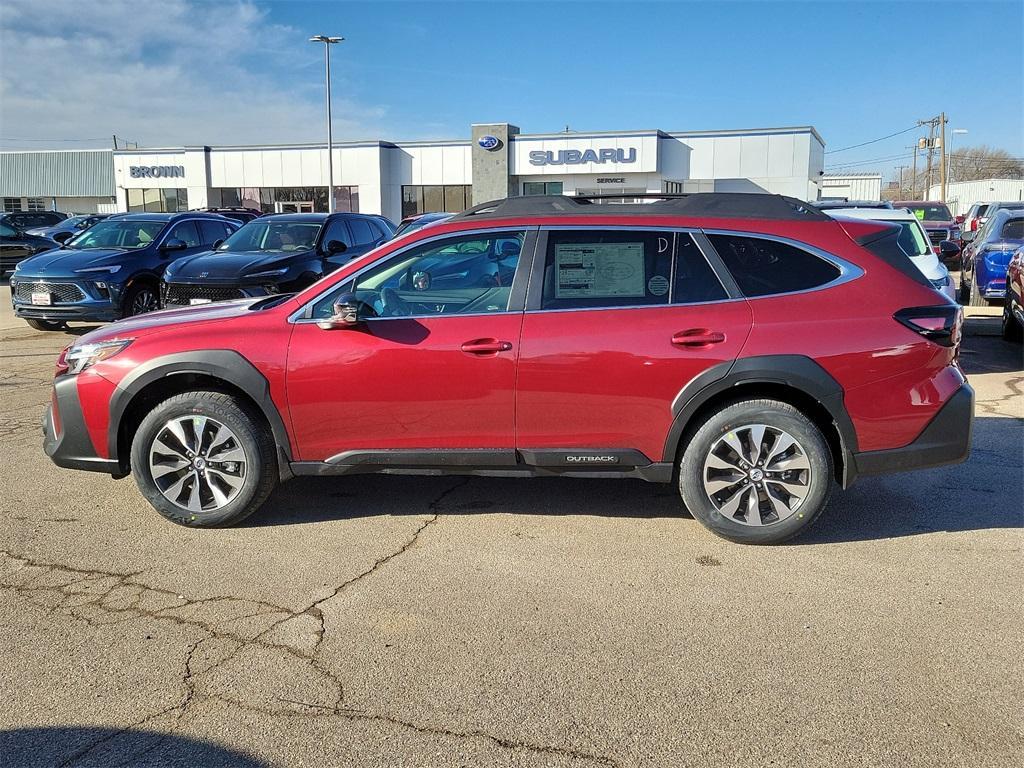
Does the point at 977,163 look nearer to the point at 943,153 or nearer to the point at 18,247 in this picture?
the point at 943,153

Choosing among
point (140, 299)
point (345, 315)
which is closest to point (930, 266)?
point (345, 315)

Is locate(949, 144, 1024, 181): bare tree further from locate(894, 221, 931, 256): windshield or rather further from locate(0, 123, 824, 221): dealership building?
locate(894, 221, 931, 256): windshield

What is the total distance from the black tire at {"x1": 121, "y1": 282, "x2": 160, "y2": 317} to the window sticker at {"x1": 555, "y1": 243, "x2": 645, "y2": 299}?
922cm

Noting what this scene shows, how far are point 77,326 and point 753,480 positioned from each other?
12546 mm

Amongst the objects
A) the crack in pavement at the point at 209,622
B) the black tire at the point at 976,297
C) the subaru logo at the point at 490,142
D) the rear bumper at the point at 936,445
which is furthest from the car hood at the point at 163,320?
the subaru logo at the point at 490,142

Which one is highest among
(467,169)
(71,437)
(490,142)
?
(490,142)

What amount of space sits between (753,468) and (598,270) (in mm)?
1346

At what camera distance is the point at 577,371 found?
4.54 metres

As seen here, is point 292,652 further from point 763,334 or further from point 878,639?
point 763,334

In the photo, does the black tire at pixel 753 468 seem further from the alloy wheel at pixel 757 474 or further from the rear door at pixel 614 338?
the rear door at pixel 614 338

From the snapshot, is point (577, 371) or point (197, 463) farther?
point (197, 463)

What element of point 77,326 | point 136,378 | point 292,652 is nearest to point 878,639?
point 292,652

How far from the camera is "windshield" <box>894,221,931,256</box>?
991cm

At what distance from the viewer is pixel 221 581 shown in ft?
13.8
